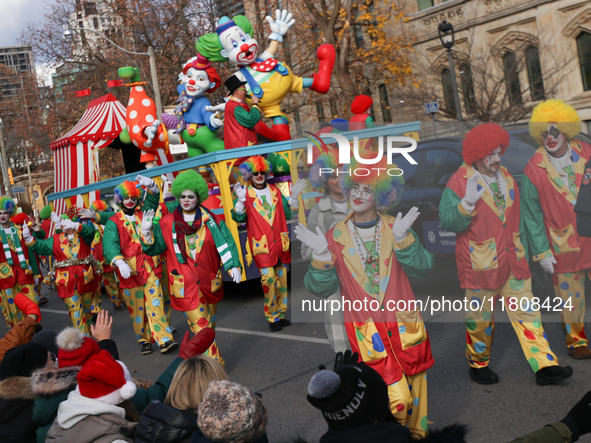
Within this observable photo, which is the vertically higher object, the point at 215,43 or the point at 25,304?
the point at 215,43

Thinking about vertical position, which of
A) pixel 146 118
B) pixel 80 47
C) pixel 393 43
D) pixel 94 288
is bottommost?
pixel 94 288

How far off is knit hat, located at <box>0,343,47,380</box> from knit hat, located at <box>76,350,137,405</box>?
607mm

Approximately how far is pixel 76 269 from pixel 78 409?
5670mm

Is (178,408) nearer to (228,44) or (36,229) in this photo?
(228,44)

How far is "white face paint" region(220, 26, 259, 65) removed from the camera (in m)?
10.2

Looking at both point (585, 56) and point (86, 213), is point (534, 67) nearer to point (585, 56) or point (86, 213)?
point (585, 56)

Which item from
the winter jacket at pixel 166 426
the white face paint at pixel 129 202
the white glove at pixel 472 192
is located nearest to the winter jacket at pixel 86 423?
the winter jacket at pixel 166 426

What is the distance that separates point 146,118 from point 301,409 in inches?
342

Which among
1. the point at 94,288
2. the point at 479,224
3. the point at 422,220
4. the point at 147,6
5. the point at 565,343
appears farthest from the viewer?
the point at 147,6

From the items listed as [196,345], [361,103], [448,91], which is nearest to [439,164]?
[196,345]

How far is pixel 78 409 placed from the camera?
302cm

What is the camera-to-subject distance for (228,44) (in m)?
10.4

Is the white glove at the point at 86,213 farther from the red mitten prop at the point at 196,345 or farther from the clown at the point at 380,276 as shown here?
the clown at the point at 380,276

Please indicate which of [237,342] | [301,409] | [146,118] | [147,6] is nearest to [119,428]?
[301,409]
